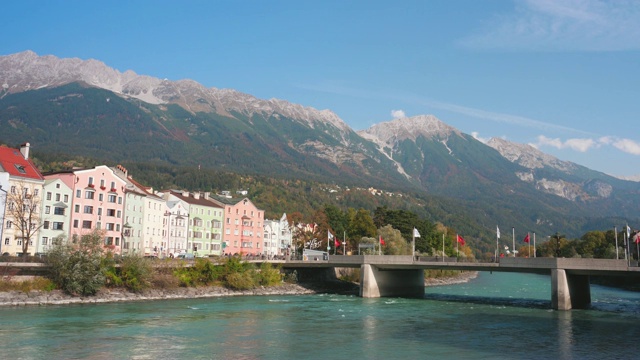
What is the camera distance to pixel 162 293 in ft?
257

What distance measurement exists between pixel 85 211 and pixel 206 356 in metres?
62.2

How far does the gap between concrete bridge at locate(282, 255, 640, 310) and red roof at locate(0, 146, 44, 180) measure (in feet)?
142

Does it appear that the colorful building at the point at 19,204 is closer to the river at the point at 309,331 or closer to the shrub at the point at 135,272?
the shrub at the point at 135,272

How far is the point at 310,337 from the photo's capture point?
50188 mm

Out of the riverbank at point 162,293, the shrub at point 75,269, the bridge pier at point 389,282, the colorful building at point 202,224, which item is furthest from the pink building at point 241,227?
the shrub at point 75,269

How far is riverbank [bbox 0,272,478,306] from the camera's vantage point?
64588 mm

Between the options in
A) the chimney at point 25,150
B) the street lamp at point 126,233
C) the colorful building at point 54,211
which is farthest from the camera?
the street lamp at point 126,233

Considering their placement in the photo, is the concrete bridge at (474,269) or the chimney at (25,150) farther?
the chimney at (25,150)

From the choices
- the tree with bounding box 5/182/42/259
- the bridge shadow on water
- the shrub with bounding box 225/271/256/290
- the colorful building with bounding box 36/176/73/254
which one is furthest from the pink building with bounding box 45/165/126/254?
the bridge shadow on water

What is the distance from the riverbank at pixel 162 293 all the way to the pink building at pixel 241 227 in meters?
35.2

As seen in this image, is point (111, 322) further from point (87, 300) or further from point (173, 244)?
point (173, 244)

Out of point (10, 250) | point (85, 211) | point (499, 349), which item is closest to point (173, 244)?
point (85, 211)

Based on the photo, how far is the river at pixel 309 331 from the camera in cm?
4291

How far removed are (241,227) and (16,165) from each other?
6224cm
